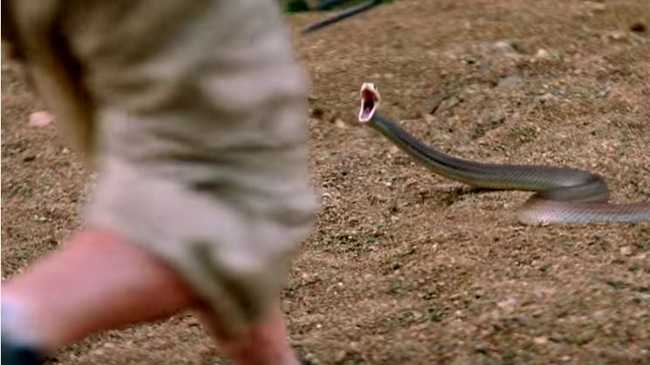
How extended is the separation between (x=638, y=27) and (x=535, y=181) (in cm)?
168

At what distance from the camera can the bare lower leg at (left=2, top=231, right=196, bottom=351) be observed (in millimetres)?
1580

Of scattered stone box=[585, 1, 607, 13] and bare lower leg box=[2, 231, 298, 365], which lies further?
scattered stone box=[585, 1, 607, 13]

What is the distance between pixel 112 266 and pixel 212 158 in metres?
0.14

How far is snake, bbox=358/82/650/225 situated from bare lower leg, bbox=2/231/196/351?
2.43m

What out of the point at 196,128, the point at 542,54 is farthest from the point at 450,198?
the point at 196,128

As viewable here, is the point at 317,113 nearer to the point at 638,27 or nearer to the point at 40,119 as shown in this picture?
the point at 40,119

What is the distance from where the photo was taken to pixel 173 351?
120 inches

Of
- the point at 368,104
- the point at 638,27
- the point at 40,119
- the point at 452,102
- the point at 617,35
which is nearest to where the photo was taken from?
the point at 368,104

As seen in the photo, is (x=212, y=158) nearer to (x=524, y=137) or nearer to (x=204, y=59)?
(x=204, y=59)

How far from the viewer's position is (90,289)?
5.22 ft

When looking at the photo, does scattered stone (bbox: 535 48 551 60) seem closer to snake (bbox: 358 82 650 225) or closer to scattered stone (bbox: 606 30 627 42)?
scattered stone (bbox: 606 30 627 42)

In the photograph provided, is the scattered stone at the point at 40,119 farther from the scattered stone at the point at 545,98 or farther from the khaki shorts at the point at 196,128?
the khaki shorts at the point at 196,128

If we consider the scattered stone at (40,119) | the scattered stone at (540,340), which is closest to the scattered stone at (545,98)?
the scattered stone at (40,119)

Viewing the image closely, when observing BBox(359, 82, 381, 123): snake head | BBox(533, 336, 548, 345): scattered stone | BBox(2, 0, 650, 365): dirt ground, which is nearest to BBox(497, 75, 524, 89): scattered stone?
BBox(2, 0, 650, 365): dirt ground
